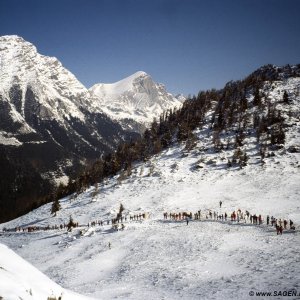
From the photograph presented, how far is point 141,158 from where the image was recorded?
111312mm

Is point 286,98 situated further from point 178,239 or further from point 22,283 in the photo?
point 22,283

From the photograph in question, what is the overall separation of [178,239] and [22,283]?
31.4 metres

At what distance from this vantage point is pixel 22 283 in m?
12.4

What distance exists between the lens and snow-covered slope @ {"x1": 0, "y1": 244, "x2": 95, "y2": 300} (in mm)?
11091

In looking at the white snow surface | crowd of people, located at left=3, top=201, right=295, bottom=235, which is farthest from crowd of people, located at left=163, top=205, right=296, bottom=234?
the white snow surface

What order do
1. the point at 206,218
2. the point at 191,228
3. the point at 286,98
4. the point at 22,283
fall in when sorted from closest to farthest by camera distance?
the point at 22,283 → the point at 191,228 → the point at 206,218 → the point at 286,98

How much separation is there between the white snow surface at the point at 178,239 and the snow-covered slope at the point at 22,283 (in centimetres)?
1288

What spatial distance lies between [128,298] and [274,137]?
266 ft

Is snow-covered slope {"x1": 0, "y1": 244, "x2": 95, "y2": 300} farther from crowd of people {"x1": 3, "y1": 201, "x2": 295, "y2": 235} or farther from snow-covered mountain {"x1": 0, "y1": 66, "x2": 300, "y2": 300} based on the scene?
crowd of people {"x1": 3, "y1": 201, "x2": 295, "y2": 235}

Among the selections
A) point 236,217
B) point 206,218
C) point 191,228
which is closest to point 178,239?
point 191,228

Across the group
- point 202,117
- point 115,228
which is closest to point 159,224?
point 115,228

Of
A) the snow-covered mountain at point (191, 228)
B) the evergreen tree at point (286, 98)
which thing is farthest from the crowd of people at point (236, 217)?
the evergreen tree at point (286, 98)

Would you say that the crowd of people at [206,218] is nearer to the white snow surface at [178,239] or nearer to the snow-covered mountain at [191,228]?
the snow-covered mountain at [191,228]

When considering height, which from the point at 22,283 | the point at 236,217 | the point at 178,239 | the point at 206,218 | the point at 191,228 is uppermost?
the point at 22,283
